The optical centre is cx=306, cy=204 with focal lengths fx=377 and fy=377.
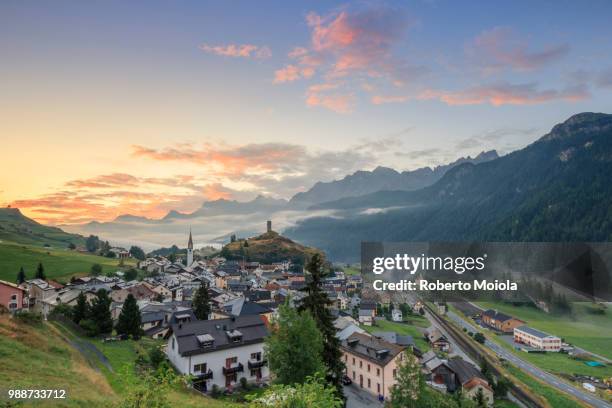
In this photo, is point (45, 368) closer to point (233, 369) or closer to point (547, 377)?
point (233, 369)

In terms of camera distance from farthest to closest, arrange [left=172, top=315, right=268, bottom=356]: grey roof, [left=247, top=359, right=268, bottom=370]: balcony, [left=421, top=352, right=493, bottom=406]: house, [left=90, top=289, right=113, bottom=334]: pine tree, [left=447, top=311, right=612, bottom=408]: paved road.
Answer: [left=447, top=311, right=612, bottom=408]: paved road
[left=421, top=352, right=493, bottom=406]: house
[left=90, top=289, right=113, bottom=334]: pine tree
[left=247, top=359, right=268, bottom=370]: balcony
[left=172, top=315, right=268, bottom=356]: grey roof

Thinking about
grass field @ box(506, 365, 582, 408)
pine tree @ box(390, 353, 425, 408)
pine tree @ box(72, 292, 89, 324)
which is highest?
pine tree @ box(72, 292, 89, 324)

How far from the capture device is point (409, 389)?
1372 inches

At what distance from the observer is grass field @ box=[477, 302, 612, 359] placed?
94.4 meters

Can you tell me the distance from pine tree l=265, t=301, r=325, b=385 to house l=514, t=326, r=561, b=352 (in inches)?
3466

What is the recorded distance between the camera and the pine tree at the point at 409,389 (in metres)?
34.4

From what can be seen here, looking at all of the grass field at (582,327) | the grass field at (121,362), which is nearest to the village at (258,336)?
the grass field at (121,362)

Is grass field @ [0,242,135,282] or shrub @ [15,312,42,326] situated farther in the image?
grass field @ [0,242,135,282]

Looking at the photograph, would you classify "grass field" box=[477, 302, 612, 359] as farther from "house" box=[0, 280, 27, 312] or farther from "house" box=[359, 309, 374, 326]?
"house" box=[0, 280, 27, 312]

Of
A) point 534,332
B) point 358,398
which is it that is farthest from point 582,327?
point 358,398

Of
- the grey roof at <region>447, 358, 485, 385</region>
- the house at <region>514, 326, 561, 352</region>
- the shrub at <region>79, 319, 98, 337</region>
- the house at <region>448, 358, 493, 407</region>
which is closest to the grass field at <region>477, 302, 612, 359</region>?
the house at <region>514, 326, 561, 352</region>

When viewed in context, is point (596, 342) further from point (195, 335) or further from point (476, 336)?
point (195, 335)

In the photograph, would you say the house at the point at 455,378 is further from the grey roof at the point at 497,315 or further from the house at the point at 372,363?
the grey roof at the point at 497,315

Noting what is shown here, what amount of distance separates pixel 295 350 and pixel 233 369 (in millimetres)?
20272
